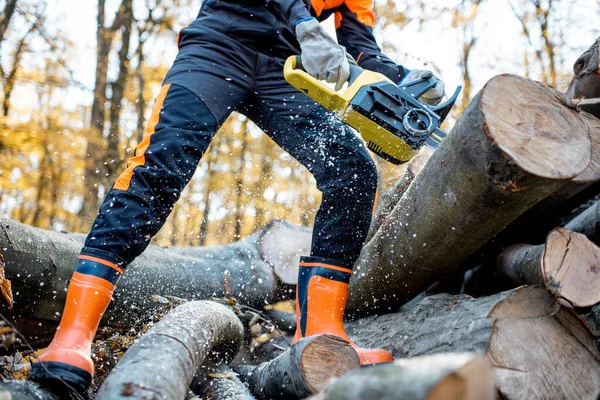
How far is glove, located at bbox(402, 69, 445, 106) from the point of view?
245 cm

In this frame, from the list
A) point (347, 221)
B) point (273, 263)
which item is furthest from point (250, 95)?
point (273, 263)

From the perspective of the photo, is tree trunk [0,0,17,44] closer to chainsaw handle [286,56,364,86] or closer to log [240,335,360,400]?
chainsaw handle [286,56,364,86]

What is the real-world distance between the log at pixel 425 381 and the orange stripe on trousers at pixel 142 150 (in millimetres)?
1360

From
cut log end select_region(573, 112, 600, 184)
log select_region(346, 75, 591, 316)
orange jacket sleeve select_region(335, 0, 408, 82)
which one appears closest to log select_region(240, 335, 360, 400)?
log select_region(346, 75, 591, 316)

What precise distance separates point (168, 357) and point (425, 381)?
34.4 inches

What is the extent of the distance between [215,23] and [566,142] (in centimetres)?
158

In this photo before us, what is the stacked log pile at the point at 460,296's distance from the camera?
4.35 feet

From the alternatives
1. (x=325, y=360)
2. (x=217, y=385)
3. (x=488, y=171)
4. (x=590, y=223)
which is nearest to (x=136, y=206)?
(x=217, y=385)

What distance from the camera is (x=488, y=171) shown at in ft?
5.51

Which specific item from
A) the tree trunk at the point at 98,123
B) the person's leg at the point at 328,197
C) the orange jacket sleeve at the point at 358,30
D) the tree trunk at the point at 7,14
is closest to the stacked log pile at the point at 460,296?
the person's leg at the point at 328,197

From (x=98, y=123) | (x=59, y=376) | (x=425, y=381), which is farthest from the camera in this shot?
(x=98, y=123)

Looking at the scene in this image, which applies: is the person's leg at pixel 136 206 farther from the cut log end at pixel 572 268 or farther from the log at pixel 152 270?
the cut log end at pixel 572 268

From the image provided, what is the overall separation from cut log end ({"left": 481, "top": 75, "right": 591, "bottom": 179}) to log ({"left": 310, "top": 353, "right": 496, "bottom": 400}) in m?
1.00

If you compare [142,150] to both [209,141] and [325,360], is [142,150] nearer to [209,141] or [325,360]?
[209,141]
